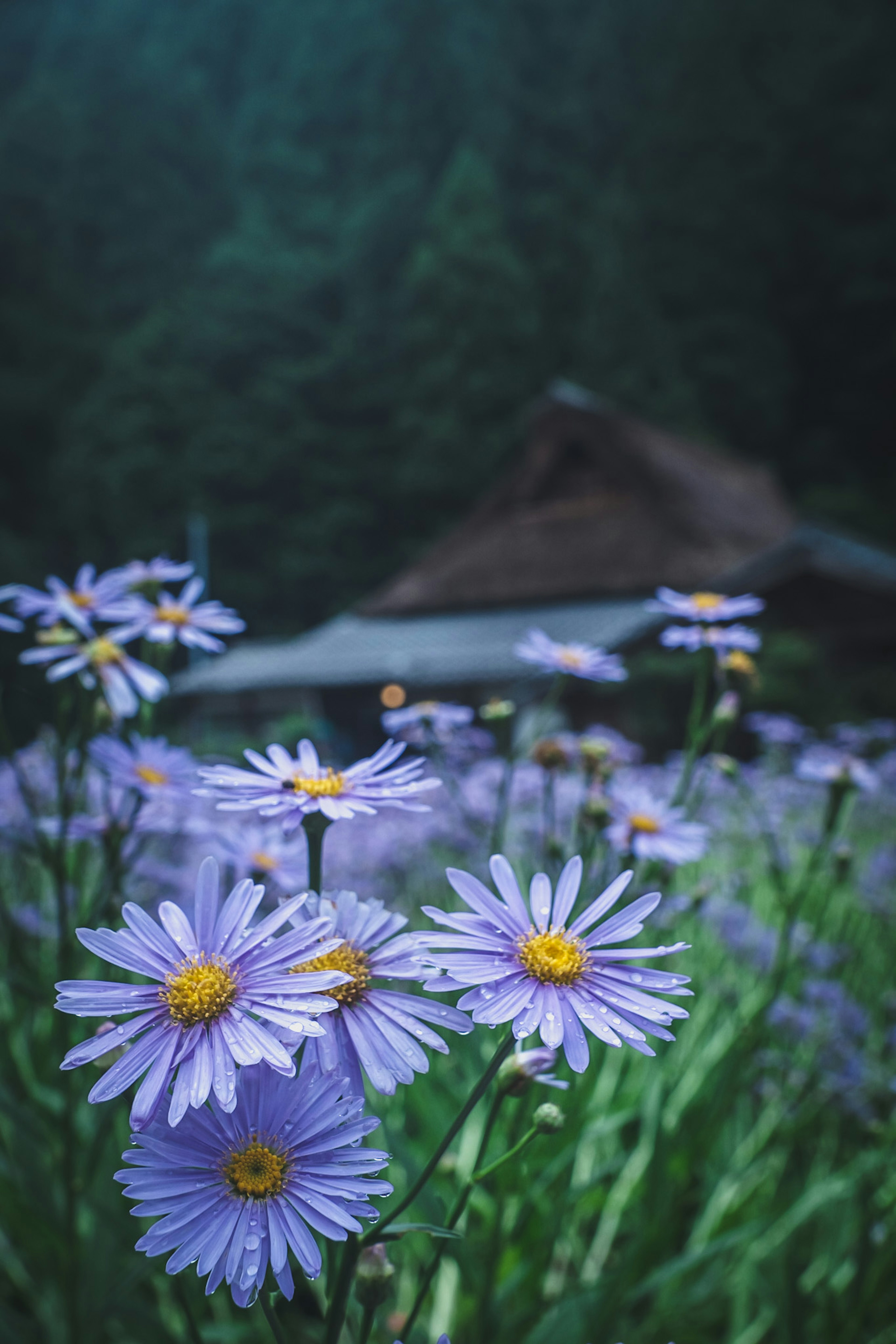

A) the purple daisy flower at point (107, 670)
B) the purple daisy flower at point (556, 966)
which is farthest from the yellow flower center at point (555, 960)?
the purple daisy flower at point (107, 670)

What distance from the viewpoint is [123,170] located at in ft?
82.8

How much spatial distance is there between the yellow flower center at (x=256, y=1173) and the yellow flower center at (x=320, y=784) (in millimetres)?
216

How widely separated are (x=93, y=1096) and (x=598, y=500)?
13.7 m

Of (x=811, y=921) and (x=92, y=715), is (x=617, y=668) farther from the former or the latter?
(x=811, y=921)

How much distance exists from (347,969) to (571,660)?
2.56 feet

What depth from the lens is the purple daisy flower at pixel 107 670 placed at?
1039 millimetres

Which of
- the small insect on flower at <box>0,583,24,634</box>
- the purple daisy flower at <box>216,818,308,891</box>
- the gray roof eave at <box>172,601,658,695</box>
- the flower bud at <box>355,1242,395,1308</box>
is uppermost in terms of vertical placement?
the small insect on flower at <box>0,583,24,634</box>

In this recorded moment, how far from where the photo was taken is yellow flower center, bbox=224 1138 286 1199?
0.42 metres

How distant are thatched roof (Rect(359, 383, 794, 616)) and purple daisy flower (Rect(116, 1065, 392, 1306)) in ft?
36.0

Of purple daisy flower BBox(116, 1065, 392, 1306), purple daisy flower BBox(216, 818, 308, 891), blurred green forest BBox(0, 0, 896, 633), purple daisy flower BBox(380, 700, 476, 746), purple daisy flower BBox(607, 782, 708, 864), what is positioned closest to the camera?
purple daisy flower BBox(116, 1065, 392, 1306)

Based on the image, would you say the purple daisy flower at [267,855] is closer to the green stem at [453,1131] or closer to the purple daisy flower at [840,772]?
the green stem at [453,1131]

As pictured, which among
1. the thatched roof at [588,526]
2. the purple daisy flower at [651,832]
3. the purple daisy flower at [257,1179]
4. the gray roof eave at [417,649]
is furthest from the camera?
the thatched roof at [588,526]

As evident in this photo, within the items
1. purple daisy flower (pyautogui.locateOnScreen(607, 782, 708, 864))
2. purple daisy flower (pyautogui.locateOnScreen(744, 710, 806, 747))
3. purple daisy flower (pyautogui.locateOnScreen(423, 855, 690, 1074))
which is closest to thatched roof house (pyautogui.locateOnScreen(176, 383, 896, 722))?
purple daisy flower (pyautogui.locateOnScreen(744, 710, 806, 747))

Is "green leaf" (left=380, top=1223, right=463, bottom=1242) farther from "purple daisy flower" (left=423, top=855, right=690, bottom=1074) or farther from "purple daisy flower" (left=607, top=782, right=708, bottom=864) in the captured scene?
"purple daisy flower" (left=607, top=782, right=708, bottom=864)
